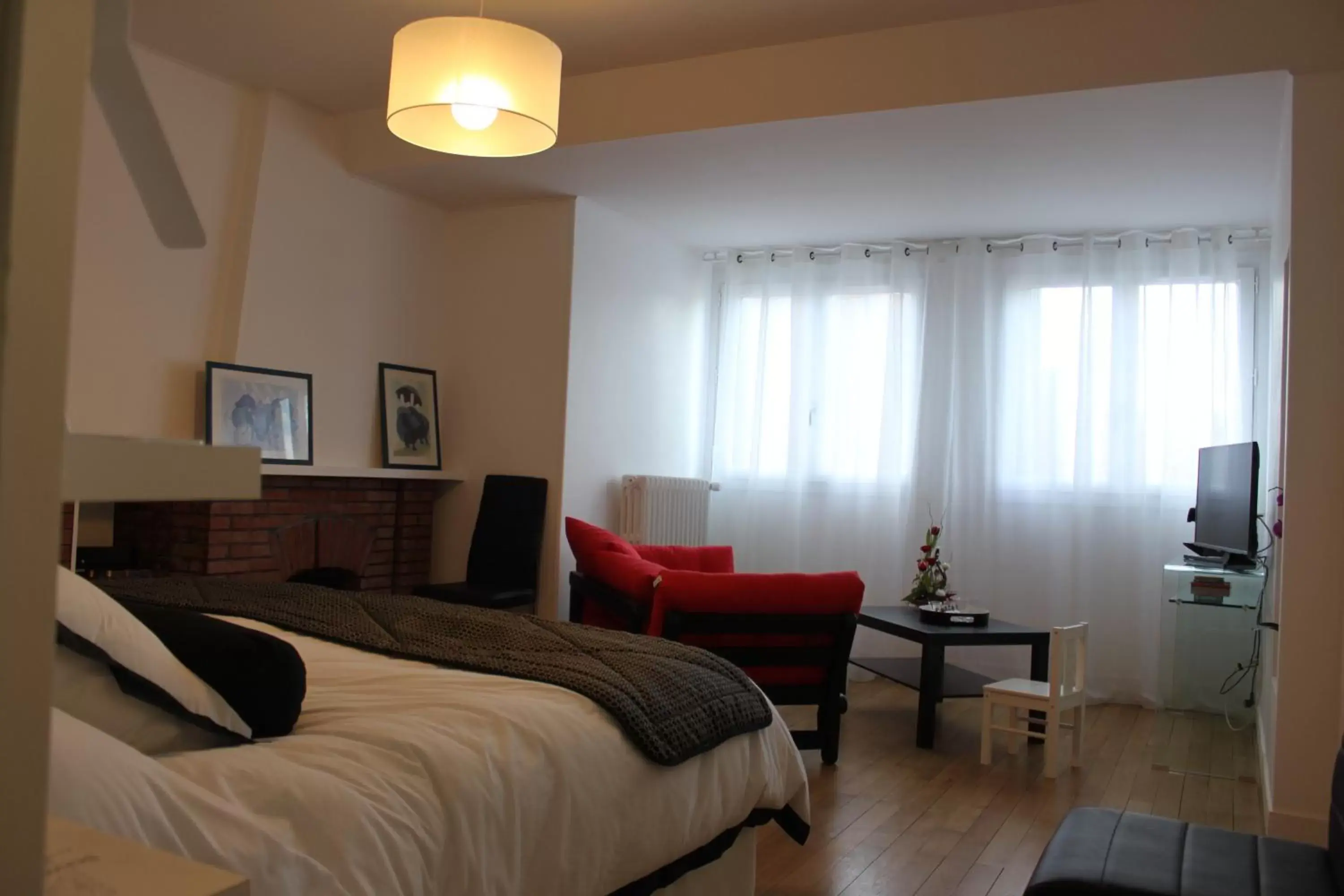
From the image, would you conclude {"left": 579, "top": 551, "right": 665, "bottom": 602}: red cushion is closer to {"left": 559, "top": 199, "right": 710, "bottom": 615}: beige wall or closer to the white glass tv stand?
{"left": 559, "top": 199, "right": 710, "bottom": 615}: beige wall

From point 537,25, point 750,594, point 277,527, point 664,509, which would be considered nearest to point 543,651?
point 750,594

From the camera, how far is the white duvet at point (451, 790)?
57.1 inches

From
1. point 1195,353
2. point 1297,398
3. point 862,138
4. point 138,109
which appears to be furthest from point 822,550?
point 138,109

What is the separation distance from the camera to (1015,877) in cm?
296

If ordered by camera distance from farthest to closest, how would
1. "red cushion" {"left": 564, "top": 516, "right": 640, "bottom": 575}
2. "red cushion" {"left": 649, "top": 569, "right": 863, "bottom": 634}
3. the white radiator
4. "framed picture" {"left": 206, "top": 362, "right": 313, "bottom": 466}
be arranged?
1. the white radiator
2. "framed picture" {"left": 206, "top": 362, "right": 313, "bottom": 466}
3. "red cushion" {"left": 564, "top": 516, "right": 640, "bottom": 575}
4. "red cushion" {"left": 649, "top": 569, "right": 863, "bottom": 634}

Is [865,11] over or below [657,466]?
over

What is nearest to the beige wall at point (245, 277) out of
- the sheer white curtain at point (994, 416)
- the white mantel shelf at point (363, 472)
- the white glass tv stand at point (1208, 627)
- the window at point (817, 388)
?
the white mantel shelf at point (363, 472)

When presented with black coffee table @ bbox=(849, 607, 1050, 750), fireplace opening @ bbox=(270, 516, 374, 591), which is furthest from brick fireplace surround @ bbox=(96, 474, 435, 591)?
black coffee table @ bbox=(849, 607, 1050, 750)

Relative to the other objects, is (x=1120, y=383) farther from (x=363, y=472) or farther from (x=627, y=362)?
(x=363, y=472)

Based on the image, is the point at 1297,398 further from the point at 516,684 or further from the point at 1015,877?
the point at 516,684

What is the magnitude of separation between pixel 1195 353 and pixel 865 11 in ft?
9.18

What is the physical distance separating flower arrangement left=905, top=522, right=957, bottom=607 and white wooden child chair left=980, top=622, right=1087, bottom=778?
0.60m

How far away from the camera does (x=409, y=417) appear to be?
564 cm

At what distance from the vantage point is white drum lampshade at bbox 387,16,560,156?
2.83 metres
